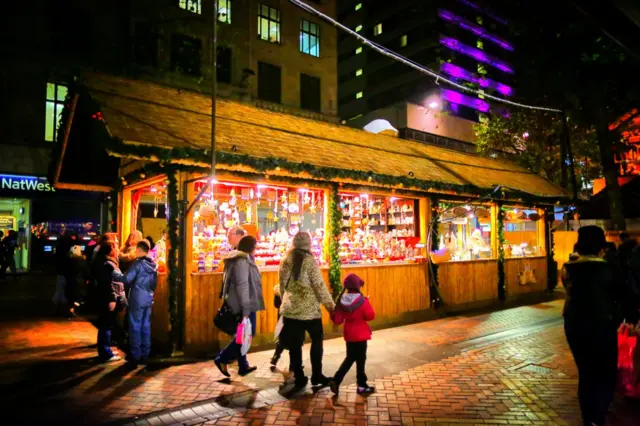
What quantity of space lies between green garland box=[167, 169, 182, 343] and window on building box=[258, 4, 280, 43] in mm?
19557

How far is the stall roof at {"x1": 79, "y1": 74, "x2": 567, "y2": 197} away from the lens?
676cm

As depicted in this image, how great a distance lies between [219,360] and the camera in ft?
18.0

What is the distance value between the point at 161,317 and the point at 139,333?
867 mm

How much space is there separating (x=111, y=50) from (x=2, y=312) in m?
13.8

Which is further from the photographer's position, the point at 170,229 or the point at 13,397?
the point at 170,229

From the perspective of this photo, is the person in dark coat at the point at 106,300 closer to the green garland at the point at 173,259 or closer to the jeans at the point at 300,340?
the green garland at the point at 173,259

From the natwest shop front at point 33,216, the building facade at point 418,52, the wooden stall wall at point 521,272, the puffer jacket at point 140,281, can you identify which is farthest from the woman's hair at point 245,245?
the building facade at point 418,52

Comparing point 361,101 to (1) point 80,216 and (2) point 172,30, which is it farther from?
(1) point 80,216

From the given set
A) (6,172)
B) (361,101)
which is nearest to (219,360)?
(6,172)

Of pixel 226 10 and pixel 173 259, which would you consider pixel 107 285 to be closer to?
pixel 173 259

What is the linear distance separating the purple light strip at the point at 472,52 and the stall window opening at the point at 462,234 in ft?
144

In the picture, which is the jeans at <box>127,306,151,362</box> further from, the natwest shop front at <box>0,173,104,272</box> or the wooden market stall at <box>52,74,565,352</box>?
the natwest shop front at <box>0,173,104,272</box>

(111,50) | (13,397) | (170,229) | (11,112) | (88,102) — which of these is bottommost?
(13,397)

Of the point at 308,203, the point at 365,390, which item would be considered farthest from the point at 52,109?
the point at 365,390
